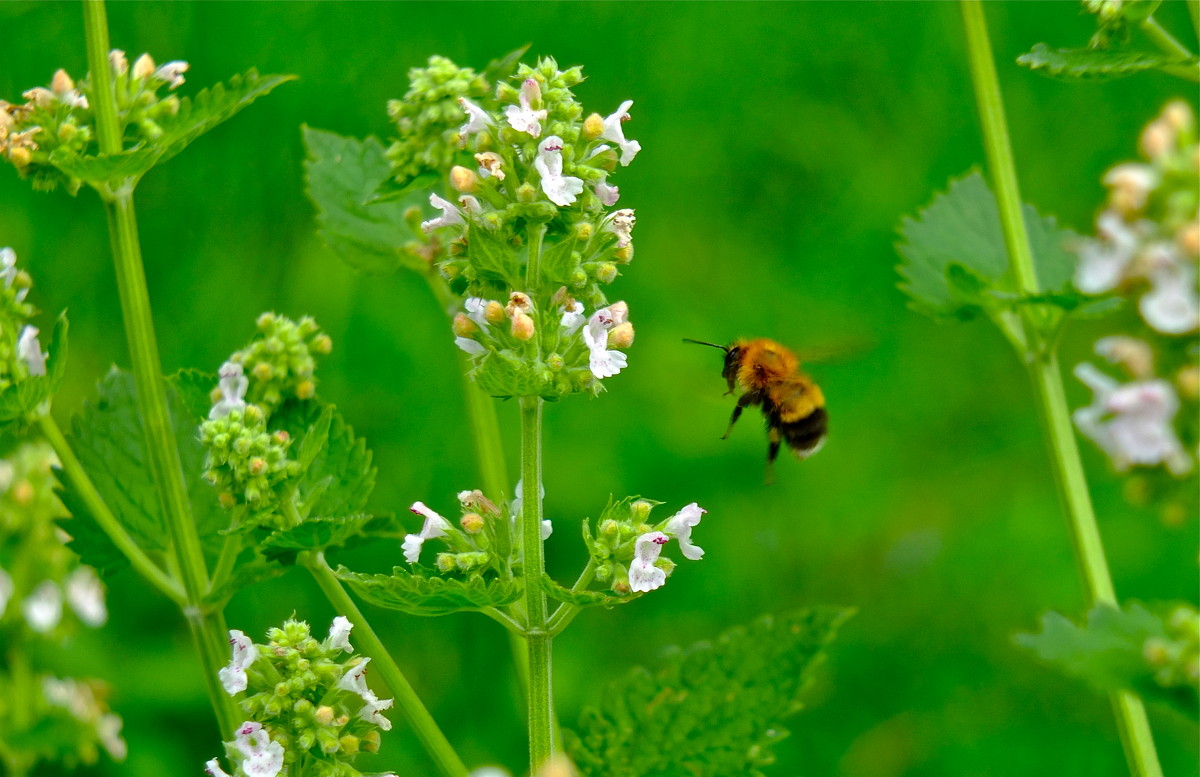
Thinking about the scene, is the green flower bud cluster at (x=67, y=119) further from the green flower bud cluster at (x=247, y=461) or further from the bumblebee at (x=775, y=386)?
the bumblebee at (x=775, y=386)

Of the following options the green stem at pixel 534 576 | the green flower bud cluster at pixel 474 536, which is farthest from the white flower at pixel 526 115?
the green flower bud cluster at pixel 474 536

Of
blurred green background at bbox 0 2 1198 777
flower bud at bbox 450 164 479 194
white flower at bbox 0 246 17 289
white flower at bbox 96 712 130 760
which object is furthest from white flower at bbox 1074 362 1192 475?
white flower at bbox 96 712 130 760

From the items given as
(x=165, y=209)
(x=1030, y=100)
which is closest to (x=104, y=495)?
(x=165, y=209)

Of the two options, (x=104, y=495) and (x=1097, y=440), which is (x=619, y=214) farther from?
(x=104, y=495)

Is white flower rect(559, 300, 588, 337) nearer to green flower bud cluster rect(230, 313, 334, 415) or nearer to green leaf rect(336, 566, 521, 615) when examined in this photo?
green leaf rect(336, 566, 521, 615)

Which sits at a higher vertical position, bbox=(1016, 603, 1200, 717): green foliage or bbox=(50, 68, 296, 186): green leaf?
bbox=(50, 68, 296, 186): green leaf
